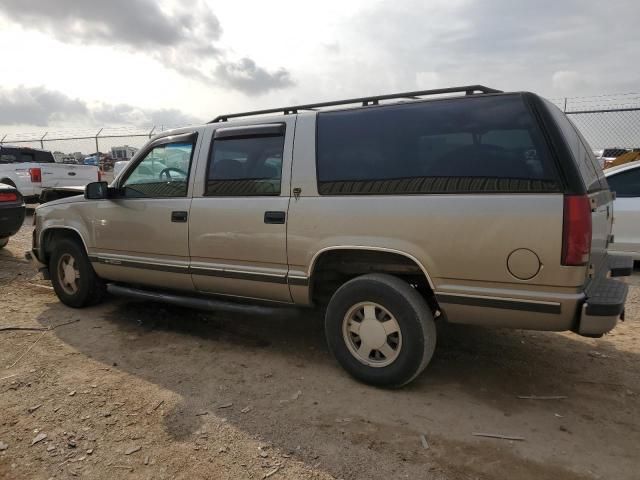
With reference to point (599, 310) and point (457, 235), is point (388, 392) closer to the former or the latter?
point (457, 235)

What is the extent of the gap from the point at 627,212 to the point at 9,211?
354 inches

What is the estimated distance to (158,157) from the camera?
443 cm

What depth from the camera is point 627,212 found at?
627 cm

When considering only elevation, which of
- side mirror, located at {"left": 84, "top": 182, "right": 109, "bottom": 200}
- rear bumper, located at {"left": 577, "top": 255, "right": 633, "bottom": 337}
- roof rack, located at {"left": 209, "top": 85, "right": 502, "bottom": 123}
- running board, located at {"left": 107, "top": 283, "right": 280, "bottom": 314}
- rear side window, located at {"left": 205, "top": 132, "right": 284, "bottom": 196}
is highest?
roof rack, located at {"left": 209, "top": 85, "right": 502, "bottom": 123}

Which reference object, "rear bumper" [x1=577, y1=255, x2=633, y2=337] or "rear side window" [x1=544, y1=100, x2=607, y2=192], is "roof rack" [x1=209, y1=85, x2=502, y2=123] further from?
"rear bumper" [x1=577, y1=255, x2=633, y2=337]

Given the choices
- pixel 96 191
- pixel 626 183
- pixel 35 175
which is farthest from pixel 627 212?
pixel 35 175

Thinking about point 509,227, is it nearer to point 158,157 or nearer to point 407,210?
point 407,210

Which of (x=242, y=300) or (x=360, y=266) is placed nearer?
(x=360, y=266)

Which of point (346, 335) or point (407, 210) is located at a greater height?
point (407, 210)

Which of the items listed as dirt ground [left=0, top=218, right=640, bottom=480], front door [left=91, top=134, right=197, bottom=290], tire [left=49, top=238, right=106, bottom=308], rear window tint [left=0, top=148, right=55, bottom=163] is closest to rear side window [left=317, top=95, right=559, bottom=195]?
dirt ground [left=0, top=218, right=640, bottom=480]

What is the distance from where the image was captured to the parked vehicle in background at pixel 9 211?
24.5 feet

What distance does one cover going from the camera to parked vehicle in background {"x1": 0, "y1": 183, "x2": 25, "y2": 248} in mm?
7457

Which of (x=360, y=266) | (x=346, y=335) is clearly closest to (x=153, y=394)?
(x=346, y=335)

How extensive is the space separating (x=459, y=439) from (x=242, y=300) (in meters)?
2.02
